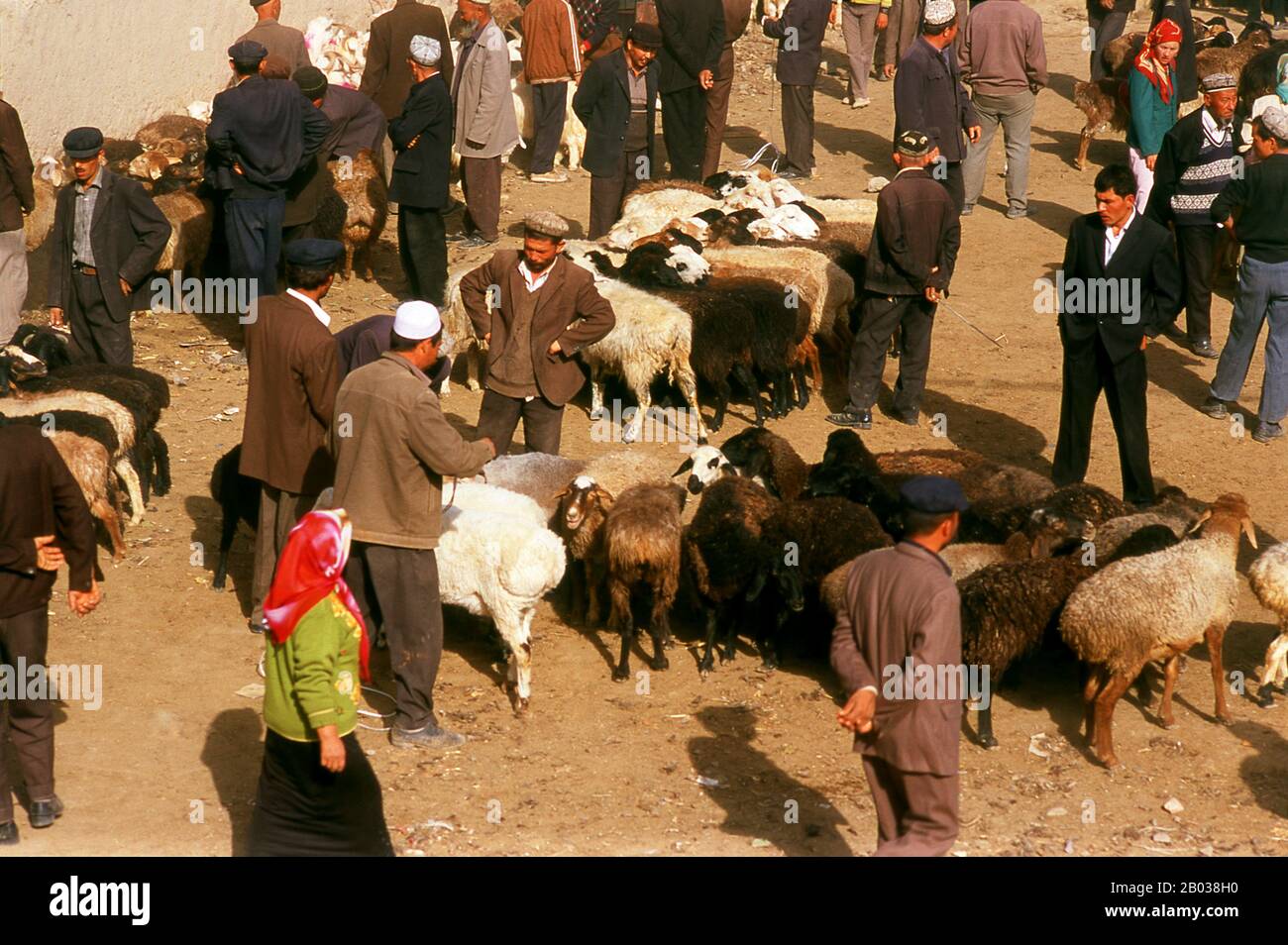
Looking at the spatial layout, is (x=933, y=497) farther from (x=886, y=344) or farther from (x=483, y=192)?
(x=483, y=192)

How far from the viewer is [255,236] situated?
1145 cm

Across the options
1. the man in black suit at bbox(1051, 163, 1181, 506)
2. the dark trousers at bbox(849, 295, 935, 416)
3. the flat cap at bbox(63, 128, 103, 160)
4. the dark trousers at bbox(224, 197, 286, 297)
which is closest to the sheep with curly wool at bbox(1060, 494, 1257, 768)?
the man in black suit at bbox(1051, 163, 1181, 506)

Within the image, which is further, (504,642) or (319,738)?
(504,642)

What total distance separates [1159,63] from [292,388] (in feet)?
31.7

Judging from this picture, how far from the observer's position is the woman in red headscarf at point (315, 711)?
5254 millimetres

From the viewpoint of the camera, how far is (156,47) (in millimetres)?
15125

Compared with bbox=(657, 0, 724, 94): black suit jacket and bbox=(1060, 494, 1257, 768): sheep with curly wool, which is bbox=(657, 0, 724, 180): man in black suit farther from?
bbox=(1060, 494, 1257, 768): sheep with curly wool

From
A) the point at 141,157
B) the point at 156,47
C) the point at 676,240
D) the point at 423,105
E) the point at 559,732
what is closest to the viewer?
the point at 559,732

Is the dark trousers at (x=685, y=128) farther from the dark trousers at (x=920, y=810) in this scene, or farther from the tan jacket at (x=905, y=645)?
the dark trousers at (x=920, y=810)

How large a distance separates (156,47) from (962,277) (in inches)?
320

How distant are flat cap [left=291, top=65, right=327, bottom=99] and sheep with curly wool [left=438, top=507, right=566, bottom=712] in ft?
18.8

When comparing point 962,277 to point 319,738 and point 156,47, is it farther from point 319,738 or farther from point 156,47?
point 319,738

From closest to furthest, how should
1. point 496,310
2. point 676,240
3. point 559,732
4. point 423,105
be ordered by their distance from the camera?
point 559,732
point 496,310
point 676,240
point 423,105

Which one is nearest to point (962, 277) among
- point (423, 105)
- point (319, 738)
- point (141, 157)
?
point (423, 105)
